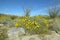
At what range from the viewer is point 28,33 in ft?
22.5

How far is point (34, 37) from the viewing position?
20.2ft

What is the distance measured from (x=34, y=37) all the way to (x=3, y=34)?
3.71 ft

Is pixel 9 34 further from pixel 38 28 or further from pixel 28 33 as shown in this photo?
pixel 38 28

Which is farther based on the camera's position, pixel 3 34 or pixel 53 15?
pixel 53 15

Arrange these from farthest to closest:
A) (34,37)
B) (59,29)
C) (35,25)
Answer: (59,29), (35,25), (34,37)

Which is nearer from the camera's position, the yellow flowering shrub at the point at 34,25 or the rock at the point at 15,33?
the rock at the point at 15,33

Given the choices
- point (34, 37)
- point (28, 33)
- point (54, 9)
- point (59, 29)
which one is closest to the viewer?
point (34, 37)

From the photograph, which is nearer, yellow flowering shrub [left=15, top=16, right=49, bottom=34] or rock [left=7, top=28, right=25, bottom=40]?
rock [left=7, top=28, right=25, bottom=40]

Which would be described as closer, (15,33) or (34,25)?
(15,33)

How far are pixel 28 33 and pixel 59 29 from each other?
1.68 metres

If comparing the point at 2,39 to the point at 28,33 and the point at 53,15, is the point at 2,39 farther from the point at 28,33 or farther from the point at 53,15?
the point at 53,15

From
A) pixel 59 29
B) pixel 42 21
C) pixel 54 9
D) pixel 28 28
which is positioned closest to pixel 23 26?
pixel 28 28

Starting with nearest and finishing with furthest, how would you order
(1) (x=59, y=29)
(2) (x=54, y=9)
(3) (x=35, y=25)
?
1. (3) (x=35, y=25)
2. (1) (x=59, y=29)
3. (2) (x=54, y=9)

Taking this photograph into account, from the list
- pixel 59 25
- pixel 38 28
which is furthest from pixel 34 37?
pixel 59 25
